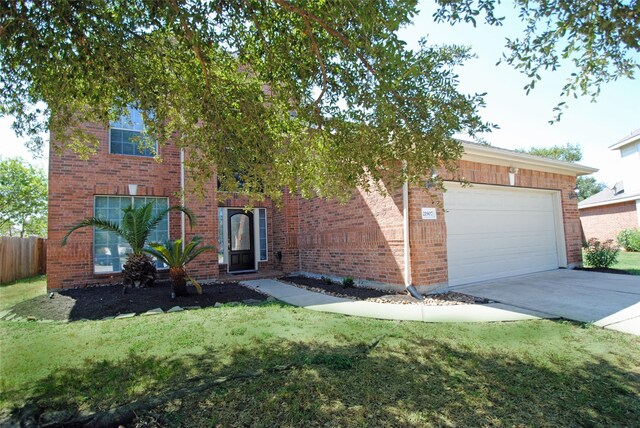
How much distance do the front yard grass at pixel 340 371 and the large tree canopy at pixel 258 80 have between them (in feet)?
7.27

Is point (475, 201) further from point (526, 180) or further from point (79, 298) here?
point (79, 298)

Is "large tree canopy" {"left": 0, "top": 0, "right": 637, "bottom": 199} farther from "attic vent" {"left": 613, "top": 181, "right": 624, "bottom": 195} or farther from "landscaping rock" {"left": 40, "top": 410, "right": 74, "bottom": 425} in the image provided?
"attic vent" {"left": 613, "top": 181, "right": 624, "bottom": 195}

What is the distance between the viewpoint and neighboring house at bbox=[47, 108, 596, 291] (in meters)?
7.40

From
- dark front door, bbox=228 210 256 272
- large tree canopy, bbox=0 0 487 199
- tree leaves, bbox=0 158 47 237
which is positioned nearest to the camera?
large tree canopy, bbox=0 0 487 199

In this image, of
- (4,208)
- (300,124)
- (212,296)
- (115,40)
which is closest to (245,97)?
(300,124)

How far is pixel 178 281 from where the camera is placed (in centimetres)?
721

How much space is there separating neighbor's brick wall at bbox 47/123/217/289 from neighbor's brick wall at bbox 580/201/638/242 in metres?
23.2

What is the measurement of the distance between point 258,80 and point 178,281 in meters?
4.67

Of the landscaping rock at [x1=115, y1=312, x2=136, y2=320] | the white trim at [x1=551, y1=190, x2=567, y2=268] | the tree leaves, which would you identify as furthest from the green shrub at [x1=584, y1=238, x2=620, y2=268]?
the tree leaves

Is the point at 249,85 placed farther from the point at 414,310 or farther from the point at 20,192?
the point at 20,192

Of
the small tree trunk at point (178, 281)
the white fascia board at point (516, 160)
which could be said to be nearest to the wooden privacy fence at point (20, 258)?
the small tree trunk at point (178, 281)

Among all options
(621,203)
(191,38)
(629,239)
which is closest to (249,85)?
(191,38)

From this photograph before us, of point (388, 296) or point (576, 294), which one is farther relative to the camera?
point (388, 296)

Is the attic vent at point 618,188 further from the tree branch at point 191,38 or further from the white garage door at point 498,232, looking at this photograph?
the tree branch at point 191,38
